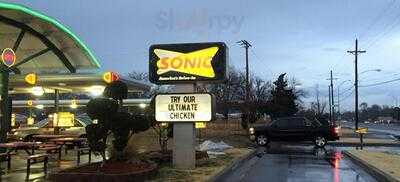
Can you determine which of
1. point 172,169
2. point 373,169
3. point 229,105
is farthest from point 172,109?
point 229,105

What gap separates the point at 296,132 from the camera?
1374 inches

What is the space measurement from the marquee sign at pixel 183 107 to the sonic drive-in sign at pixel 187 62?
1.64 feet

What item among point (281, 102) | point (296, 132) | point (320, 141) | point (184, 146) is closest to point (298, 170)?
point (184, 146)

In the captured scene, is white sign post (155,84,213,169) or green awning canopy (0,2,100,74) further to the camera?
green awning canopy (0,2,100,74)

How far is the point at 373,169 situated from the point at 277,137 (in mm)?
16647

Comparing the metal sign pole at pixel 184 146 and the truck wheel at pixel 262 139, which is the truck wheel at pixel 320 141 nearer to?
the truck wheel at pixel 262 139

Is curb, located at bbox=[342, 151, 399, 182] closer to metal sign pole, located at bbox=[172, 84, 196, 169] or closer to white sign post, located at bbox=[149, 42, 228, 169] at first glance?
white sign post, located at bbox=[149, 42, 228, 169]

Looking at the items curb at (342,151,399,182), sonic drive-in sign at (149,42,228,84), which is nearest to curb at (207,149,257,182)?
sonic drive-in sign at (149,42,228,84)

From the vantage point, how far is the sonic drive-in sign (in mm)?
18203

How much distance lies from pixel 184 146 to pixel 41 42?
1117 cm

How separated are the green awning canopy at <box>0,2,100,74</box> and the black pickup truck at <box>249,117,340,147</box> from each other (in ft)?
35.8

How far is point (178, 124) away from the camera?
18312 mm

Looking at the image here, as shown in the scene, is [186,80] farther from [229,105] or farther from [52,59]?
[229,105]

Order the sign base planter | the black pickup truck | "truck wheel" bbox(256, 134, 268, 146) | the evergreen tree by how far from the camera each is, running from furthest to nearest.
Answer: the evergreen tree
"truck wheel" bbox(256, 134, 268, 146)
the black pickup truck
the sign base planter
